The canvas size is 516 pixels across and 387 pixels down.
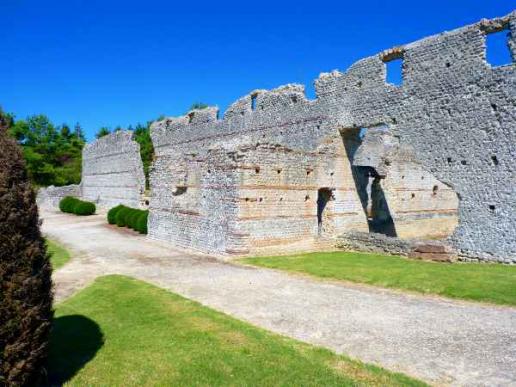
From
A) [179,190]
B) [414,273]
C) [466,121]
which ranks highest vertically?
[466,121]

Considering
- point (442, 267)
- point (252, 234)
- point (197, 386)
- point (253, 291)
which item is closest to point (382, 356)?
point (197, 386)

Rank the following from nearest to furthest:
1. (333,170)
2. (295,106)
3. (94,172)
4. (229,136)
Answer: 1. (333,170)
2. (295,106)
3. (229,136)
4. (94,172)

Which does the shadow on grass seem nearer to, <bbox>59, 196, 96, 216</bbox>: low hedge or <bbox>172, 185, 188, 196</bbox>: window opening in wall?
<bbox>172, 185, 188, 196</bbox>: window opening in wall

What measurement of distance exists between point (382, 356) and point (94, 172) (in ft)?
114

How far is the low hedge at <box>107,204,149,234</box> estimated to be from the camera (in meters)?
21.3

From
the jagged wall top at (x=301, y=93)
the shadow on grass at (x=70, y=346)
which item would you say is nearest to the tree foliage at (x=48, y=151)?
the jagged wall top at (x=301, y=93)

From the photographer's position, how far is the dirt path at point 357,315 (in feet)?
17.7

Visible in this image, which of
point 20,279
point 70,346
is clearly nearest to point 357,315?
point 70,346

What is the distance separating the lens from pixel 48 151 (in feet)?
170

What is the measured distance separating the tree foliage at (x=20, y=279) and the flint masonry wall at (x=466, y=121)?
11602 millimetres

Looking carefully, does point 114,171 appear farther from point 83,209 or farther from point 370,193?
point 370,193

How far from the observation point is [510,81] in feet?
39.6

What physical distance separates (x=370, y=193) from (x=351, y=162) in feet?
10.7

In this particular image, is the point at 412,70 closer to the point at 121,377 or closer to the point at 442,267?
the point at 442,267
